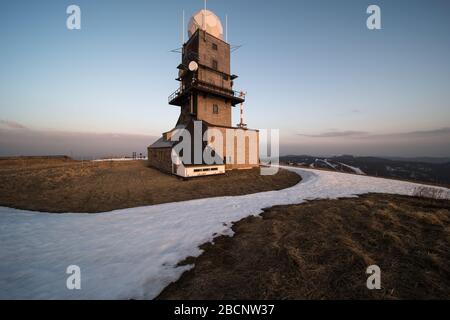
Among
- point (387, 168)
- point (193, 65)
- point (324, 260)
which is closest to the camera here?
point (324, 260)

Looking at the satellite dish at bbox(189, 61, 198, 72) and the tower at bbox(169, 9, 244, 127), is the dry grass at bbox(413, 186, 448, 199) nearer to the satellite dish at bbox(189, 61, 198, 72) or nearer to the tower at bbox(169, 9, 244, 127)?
the tower at bbox(169, 9, 244, 127)

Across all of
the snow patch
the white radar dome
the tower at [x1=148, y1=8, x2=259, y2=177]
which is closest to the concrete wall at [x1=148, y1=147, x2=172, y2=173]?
the tower at [x1=148, y1=8, x2=259, y2=177]

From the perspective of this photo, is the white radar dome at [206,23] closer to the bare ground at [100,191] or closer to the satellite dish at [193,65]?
the satellite dish at [193,65]

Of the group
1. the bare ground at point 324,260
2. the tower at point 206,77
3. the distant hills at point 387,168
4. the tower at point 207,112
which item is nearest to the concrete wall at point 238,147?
the tower at point 207,112

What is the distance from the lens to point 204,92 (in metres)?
23.6

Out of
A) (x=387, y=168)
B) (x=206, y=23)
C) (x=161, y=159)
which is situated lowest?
(x=387, y=168)

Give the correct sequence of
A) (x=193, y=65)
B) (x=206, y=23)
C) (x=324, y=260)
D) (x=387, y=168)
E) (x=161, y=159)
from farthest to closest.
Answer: (x=387, y=168)
(x=206, y=23)
(x=161, y=159)
(x=193, y=65)
(x=324, y=260)

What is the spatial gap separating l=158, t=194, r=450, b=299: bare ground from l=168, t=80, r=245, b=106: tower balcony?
66.6 ft

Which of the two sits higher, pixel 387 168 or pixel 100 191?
pixel 100 191

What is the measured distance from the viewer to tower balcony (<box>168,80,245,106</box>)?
2280 cm

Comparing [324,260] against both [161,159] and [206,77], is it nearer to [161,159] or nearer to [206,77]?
[161,159]

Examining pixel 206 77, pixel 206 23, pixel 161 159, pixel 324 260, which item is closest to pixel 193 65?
pixel 206 77

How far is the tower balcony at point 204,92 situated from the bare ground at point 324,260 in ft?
66.6

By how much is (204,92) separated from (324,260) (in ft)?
76.5
